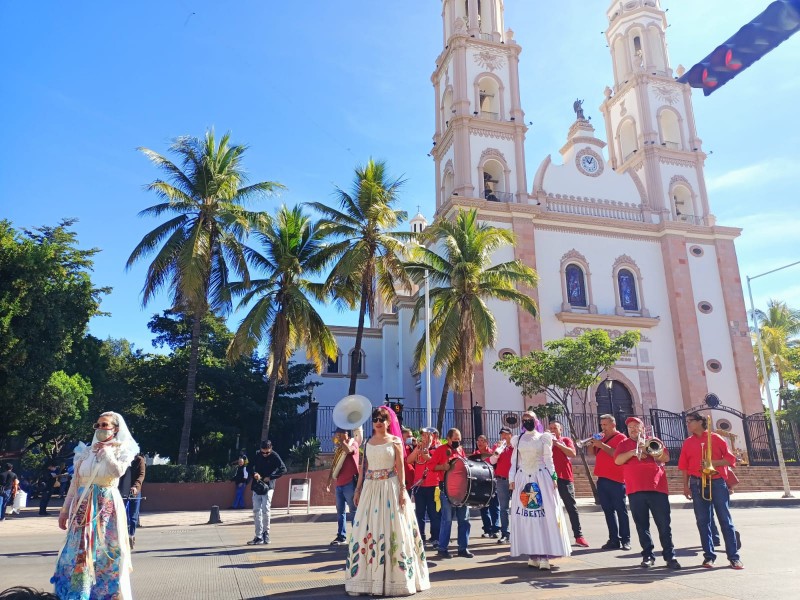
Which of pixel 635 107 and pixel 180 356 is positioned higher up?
pixel 635 107

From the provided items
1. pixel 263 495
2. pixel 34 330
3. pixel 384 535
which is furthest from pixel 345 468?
pixel 34 330

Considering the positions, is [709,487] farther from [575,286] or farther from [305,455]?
[575,286]

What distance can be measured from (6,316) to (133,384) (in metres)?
9.04

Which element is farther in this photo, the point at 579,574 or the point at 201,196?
the point at 201,196

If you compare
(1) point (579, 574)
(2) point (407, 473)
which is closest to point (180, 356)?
(2) point (407, 473)

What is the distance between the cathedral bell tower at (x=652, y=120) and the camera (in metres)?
31.2

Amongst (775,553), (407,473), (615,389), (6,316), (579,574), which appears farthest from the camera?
(615,389)

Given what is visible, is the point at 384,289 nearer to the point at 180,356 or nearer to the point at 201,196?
the point at 201,196

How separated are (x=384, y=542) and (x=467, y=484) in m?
2.41

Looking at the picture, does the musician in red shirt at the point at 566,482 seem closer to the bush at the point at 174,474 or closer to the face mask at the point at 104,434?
the face mask at the point at 104,434

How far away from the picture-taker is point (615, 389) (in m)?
26.8

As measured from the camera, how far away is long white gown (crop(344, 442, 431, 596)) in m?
5.53

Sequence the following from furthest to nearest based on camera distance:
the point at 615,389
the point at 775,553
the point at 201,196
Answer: the point at 615,389 → the point at 201,196 → the point at 775,553

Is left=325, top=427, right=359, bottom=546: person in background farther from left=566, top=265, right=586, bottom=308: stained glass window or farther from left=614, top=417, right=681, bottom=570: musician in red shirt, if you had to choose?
left=566, top=265, right=586, bottom=308: stained glass window
